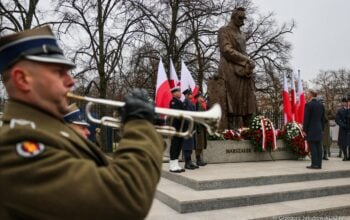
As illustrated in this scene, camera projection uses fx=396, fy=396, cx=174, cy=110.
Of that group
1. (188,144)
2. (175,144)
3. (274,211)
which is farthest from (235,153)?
(274,211)

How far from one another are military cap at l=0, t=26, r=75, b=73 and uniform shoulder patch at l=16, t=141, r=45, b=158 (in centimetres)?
35

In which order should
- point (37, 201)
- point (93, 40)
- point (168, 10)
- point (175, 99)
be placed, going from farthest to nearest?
point (168, 10) < point (93, 40) < point (175, 99) < point (37, 201)

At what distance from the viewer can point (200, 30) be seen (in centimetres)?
2434

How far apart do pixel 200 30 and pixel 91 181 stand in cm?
2363

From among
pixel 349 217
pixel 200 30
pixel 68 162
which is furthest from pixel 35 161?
pixel 200 30

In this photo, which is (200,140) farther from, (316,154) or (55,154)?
(55,154)

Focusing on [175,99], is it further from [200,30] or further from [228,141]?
[200,30]

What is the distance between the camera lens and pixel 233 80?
433 inches

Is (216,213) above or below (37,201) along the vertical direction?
below

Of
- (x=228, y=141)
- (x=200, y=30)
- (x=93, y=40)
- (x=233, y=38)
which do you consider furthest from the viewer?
(x=200, y=30)

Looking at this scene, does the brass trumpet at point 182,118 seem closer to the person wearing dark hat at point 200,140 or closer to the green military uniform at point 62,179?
the green military uniform at point 62,179

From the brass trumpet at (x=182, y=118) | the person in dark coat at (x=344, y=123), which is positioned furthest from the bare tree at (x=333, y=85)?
the brass trumpet at (x=182, y=118)

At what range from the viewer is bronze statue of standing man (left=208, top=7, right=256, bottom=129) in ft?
35.8

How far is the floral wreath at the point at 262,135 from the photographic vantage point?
10266 mm
